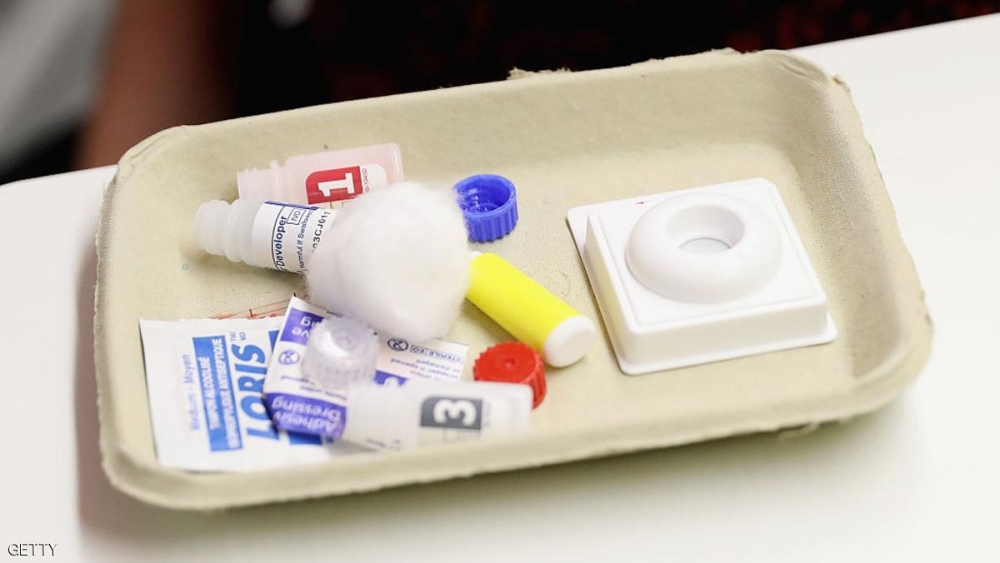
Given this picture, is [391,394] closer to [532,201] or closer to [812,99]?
[532,201]

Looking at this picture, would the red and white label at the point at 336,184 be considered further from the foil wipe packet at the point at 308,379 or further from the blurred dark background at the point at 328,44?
the blurred dark background at the point at 328,44

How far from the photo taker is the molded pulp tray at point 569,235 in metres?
0.47

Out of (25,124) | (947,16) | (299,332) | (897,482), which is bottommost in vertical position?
(897,482)

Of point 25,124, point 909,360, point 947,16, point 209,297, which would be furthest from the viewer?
point 25,124

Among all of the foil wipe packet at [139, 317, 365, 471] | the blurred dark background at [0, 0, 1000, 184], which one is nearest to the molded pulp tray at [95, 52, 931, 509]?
the foil wipe packet at [139, 317, 365, 471]

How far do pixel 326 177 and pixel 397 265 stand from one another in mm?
125

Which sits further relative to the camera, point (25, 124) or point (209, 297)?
point (25, 124)

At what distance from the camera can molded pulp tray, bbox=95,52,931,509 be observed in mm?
470

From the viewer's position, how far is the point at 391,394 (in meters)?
0.52

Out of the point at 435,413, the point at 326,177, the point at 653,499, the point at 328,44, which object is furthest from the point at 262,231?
the point at 328,44

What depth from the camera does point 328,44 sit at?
104 centimetres

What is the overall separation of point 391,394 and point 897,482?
0.83 ft

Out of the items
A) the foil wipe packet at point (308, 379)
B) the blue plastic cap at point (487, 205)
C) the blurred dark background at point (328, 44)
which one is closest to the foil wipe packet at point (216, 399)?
the foil wipe packet at point (308, 379)

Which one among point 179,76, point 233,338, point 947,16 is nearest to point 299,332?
point 233,338
